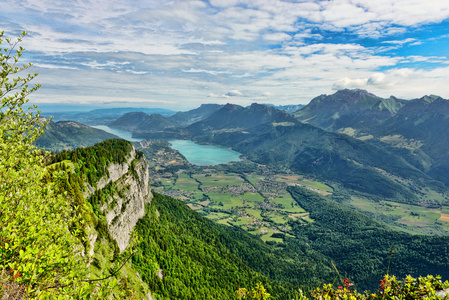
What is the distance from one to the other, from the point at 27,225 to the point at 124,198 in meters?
71.8

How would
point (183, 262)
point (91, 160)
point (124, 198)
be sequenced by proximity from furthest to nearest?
→ point (183, 262) → point (124, 198) → point (91, 160)

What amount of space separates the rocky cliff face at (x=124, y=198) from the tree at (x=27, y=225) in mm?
49994

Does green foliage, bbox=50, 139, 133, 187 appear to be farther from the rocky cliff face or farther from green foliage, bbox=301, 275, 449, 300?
green foliage, bbox=301, 275, 449, 300

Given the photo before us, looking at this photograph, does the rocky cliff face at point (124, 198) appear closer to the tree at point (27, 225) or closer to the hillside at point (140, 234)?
the hillside at point (140, 234)

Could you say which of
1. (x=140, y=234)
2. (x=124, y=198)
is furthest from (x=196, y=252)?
(x=124, y=198)

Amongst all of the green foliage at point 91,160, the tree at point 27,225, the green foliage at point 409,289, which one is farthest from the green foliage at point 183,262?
the green foliage at point 409,289

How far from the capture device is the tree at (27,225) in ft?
32.6

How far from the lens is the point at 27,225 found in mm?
12383

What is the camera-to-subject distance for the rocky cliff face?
2571 inches

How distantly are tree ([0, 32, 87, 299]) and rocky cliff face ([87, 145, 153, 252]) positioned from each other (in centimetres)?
4999

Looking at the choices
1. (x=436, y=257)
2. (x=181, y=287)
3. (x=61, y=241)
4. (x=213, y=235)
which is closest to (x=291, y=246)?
(x=213, y=235)

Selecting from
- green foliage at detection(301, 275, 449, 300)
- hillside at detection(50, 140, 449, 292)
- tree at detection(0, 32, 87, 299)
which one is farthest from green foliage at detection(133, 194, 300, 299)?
green foliage at detection(301, 275, 449, 300)

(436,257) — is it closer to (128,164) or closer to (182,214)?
(182,214)

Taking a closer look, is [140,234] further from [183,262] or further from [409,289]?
[409,289]
